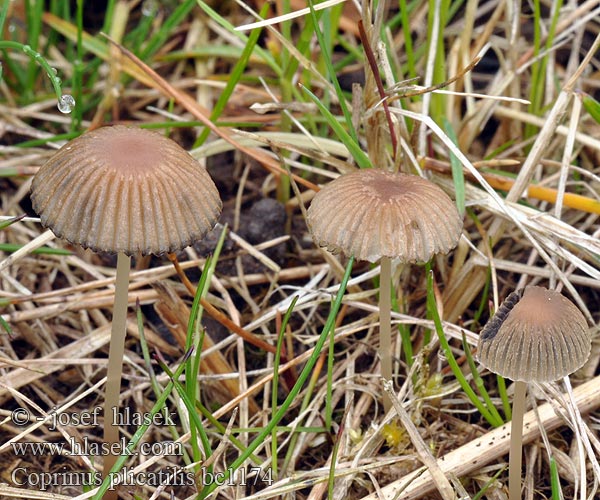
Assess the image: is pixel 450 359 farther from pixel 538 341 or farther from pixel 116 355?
pixel 116 355

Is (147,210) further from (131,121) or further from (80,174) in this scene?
(131,121)

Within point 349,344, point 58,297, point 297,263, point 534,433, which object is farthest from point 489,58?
point 58,297

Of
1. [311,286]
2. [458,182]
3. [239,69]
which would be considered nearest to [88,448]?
[311,286]

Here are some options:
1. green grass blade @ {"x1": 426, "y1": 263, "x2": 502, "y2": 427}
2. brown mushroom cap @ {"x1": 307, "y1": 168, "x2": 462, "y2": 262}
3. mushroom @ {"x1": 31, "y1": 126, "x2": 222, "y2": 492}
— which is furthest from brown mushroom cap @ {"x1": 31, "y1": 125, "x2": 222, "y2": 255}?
green grass blade @ {"x1": 426, "y1": 263, "x2": 502, "y2": 427}

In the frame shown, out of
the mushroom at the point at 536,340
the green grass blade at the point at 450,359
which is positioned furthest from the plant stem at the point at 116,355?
the mushroom at the point at 536,340

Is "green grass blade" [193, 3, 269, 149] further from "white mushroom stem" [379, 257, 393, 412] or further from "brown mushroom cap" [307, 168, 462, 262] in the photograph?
"white mushroom stem" [379, 257, 393, 412]

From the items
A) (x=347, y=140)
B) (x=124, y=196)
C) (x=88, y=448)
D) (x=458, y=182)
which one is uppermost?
(x=124, y=196)
